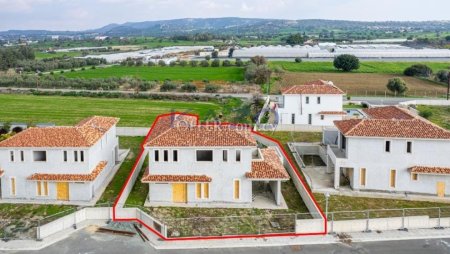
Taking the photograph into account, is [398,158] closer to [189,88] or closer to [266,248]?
[266,248]

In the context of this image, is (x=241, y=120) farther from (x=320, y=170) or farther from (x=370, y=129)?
(x=370, y=129)

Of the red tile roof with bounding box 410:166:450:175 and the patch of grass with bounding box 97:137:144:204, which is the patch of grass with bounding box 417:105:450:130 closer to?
the red tile roof with bounding box 410:166:450:175

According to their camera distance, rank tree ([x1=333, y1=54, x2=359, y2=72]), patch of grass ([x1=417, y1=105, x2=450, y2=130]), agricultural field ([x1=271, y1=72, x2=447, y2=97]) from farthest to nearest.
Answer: tree ([x1=333, y1=54, x2=359, y2=72])
agricultural field ([x1=271, y1=72, x2=447, y2=97])
patch of grass ([x1=417, y1=105, x2=450, y2=130])

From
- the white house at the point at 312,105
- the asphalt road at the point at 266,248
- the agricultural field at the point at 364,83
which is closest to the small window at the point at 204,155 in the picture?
the asphalt road at the point at 266,248

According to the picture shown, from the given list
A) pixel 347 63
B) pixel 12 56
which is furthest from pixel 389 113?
pixel 12 56

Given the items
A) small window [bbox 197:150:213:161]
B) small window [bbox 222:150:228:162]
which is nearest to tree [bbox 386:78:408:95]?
small window [bbox 222:150:228:162]
